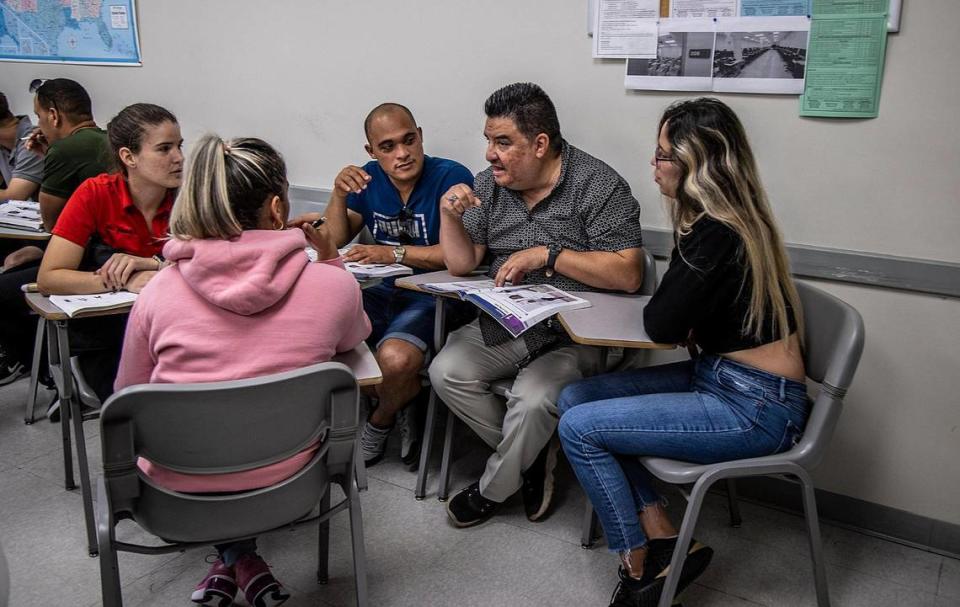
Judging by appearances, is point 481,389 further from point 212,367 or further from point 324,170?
point 324,170

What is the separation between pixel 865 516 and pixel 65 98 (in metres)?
3.51

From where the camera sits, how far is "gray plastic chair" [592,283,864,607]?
63.9 inches

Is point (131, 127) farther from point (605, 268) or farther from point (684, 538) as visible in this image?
point (684, 538)

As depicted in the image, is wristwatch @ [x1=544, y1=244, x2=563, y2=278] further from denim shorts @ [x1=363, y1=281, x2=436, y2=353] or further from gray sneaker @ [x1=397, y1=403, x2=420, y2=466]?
gray sneaker @ [x1=397, y1=403, x2=420, y2=466]

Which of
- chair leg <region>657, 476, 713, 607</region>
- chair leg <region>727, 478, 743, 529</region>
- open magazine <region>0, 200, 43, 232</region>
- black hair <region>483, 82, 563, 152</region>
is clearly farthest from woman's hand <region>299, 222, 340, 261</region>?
open magazine <region>0, 200, 43, 232</region>

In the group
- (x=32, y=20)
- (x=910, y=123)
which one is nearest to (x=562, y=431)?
(x=910, y=123)

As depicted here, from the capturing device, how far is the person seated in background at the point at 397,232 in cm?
260

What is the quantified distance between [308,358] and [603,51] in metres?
1.54

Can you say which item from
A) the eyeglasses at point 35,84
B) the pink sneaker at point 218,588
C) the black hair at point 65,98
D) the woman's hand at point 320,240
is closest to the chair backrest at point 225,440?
the pink sneaker at point 218,588

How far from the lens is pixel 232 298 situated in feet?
4.66

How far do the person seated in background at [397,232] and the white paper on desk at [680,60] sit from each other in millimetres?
767

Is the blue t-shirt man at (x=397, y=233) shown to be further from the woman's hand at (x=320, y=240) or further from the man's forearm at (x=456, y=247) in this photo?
the woman's hand at (x=320, y=240)

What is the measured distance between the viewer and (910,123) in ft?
6.66

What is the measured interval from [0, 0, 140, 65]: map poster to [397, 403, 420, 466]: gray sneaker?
102 inches
